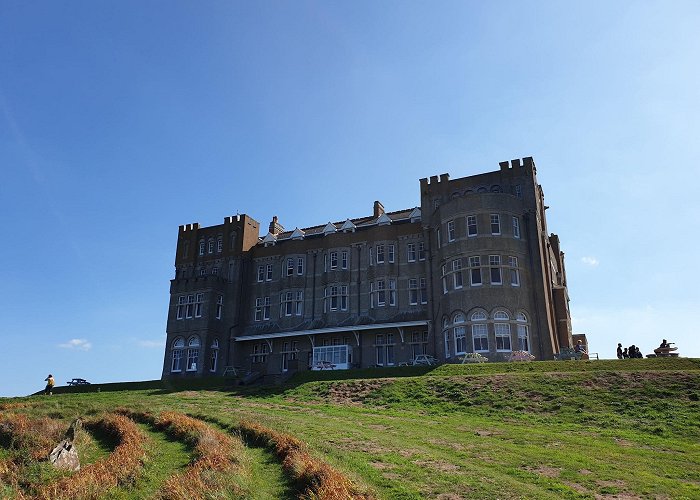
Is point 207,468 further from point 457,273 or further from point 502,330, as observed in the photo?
point 457,273

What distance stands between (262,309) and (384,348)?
43.3ft

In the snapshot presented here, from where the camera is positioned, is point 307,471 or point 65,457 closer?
point 307,471

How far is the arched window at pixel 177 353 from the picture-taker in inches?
2009

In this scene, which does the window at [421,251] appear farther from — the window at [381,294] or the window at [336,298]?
the window at [336,298]

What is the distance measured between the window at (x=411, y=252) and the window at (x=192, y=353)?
64.6 feet

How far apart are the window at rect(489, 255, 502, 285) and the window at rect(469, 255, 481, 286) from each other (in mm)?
851

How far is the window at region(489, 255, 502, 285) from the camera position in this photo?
40.2 metres

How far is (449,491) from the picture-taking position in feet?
37.8

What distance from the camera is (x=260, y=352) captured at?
170 ft

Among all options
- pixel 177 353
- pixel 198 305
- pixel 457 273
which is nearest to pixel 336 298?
pixel 198 305

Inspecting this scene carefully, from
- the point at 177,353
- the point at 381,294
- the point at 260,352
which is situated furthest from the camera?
the point at 260,352

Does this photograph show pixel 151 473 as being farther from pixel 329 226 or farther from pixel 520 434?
pixel 329 226

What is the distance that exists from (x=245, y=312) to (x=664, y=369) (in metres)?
35.8

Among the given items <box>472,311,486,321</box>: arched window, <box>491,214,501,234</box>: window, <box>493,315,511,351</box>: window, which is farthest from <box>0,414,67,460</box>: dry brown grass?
<box>491,214,501,234</box>: window
